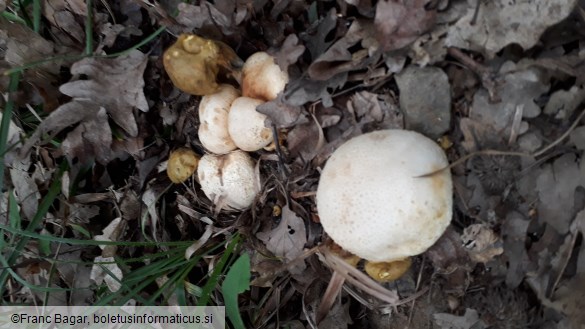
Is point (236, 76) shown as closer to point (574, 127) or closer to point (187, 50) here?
point (187, 50)

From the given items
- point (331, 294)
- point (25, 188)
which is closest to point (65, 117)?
point (25, 188)

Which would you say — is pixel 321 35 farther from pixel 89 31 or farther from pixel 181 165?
pixel 89 31

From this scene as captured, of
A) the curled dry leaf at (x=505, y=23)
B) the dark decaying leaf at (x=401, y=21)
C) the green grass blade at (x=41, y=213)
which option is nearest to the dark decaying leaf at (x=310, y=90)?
the dark decaying leaf at (x=401, y=21)

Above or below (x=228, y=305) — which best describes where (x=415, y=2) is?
above

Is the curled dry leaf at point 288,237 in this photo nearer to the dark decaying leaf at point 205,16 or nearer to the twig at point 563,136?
the dark decaying leaf at point 205,16

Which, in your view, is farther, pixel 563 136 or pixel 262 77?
pixel 262 77

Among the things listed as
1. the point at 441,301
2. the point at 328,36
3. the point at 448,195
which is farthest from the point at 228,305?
the point at 328,36
